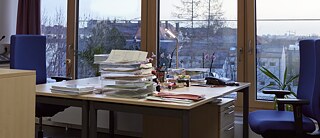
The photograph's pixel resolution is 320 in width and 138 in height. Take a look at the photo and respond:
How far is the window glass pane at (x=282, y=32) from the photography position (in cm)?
378

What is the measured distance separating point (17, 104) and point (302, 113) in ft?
7.15

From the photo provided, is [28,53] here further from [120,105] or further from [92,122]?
[120,105]

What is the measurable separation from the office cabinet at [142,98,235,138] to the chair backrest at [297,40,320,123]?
649mm

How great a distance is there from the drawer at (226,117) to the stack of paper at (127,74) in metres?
0.72

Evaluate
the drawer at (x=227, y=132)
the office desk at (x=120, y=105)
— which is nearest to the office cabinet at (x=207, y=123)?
the drawer at (x=227, y=132)

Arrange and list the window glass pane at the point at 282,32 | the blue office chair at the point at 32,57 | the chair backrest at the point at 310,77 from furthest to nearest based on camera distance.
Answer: the window glass pane at the point at 282,32 < the blue office chair at the point at 32,57 < the chair backrest at the point at 310,77

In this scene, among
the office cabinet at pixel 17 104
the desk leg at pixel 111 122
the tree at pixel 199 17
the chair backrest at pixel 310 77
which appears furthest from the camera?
the tree at pixel 199 17

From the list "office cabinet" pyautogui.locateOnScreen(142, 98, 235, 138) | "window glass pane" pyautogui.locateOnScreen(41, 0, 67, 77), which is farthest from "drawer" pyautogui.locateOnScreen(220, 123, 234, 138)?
"window glass pane" pyautogui.locateOnScreen(41, 0, 67, 77)

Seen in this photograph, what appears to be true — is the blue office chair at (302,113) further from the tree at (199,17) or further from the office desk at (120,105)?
the tree at (199,17)

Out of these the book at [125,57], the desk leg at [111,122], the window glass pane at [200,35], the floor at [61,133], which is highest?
the window glass pane at [200,35]

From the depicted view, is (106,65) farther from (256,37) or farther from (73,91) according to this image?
(256,37)

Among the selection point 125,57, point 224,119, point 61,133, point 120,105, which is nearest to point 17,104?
point 120,105

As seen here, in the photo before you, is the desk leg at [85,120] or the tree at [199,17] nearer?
the desk leg at [85,120]

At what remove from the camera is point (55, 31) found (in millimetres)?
5090
